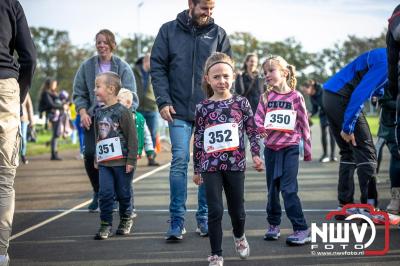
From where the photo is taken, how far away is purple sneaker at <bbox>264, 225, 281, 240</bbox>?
6.10 metres

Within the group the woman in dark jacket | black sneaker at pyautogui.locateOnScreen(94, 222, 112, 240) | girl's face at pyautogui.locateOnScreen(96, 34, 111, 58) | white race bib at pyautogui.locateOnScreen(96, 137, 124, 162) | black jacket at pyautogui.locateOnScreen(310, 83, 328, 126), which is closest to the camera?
black sneaker at pyautogui.locateOnScreen(94, 222, 112, 240)

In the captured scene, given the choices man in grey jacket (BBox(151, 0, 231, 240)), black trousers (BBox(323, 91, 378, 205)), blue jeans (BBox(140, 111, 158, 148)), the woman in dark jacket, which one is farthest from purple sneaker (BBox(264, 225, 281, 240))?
blue jeans (BBox(140, 111, 158, 148))

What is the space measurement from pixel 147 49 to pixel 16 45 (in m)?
48.7

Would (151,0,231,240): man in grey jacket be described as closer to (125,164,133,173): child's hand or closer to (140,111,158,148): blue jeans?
(125,164,133,173): child's hand

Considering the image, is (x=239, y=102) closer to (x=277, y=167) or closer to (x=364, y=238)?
(x=277, y=167)

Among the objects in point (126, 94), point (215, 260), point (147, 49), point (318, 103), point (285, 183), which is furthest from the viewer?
point (147, 49)

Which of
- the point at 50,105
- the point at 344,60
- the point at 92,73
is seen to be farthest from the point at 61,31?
the point at 92,73

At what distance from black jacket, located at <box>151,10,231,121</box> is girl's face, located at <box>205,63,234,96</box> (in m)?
1.10

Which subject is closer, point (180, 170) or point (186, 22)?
point (180, 170)

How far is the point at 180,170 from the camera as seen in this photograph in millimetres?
6352

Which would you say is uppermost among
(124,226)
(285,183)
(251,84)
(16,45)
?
(16,45)

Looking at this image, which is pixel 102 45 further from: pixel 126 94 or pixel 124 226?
pixel 124 226

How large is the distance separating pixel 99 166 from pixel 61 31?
257 feet

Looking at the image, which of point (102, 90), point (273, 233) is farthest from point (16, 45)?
point (273, 233)
